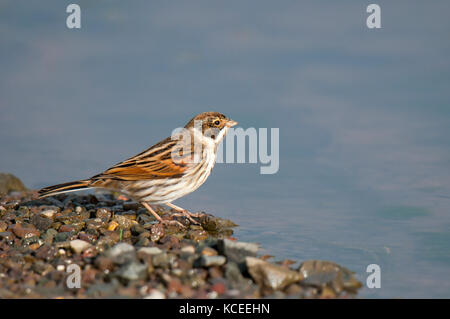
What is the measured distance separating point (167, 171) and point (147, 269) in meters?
3.34

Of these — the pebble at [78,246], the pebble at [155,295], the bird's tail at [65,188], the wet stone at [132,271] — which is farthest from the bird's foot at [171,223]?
the pebble at [155,295]

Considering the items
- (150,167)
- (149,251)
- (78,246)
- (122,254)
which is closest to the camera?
(122,254)

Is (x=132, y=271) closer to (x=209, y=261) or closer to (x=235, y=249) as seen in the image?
(x=209, y=261)

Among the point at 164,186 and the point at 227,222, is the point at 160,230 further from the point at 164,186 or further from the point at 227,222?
the point at 227,222

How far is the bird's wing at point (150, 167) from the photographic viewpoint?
10906mm

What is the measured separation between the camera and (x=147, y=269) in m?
7.80

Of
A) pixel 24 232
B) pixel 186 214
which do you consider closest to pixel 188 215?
pixel 186 214

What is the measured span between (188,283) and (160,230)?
2.69 meters

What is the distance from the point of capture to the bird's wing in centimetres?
1091

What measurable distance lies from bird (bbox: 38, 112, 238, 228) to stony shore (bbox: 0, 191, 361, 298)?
0.80 metres

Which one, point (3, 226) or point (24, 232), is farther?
point (3, 226)

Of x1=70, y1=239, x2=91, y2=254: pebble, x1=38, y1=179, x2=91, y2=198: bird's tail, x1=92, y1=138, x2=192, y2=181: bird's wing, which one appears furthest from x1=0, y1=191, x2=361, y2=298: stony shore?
x1=92, y1=138, x2=192, y2=181: bird's wing

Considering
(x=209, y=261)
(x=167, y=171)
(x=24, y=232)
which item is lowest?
(x=209, y=261)

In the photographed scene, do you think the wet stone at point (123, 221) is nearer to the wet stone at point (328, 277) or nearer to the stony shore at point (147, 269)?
the stony shore at point (147, 269)
